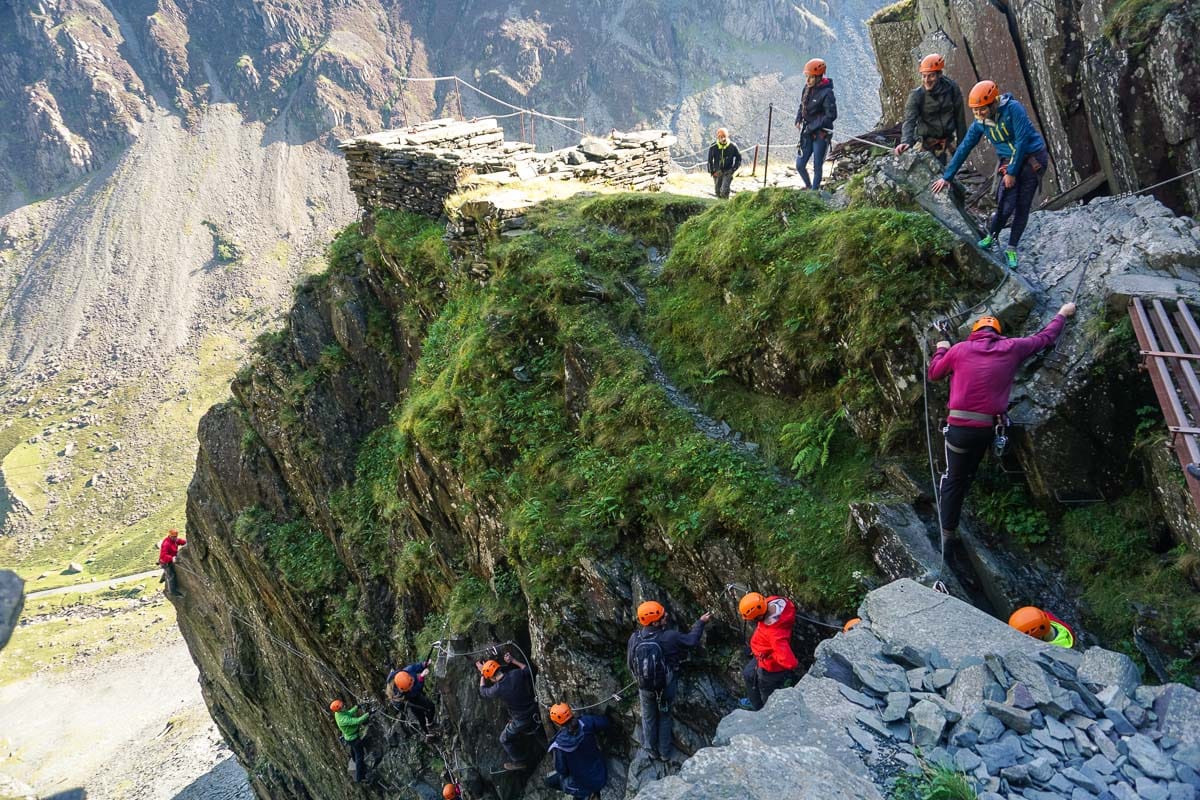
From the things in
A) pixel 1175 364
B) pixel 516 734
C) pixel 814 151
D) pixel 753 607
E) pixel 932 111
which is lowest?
pixel 516 734

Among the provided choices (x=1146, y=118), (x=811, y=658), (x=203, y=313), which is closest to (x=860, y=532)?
(x=811, y=658)

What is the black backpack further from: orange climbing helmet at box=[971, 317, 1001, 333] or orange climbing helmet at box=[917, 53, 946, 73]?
orange climbing helmet at box=[917, 53, 946, 73]

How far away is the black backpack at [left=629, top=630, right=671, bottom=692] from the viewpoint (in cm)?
857

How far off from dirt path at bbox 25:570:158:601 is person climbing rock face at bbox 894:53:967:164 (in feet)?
207

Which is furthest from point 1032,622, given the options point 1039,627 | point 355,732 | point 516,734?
point 355,732

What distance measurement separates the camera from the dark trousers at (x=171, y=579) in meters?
24.6

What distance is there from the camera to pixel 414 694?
13.1 meters

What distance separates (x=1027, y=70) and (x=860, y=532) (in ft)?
→ 25.1

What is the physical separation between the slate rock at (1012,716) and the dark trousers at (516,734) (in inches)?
314

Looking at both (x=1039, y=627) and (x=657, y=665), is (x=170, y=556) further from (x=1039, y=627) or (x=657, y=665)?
(x=1039, y=627)

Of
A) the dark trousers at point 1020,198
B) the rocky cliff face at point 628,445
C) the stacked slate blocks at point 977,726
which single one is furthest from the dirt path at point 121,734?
the dark trousers at point 1020,198

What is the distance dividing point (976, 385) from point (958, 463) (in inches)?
30.3

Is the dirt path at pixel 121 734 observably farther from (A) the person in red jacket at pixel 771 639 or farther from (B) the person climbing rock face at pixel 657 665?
(A) the person in red jacket at pixel 771 639

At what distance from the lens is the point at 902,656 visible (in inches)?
222
